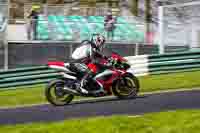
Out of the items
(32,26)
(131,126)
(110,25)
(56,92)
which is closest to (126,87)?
(56,92)

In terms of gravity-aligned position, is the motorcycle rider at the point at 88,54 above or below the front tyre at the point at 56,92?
above

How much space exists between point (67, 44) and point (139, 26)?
2.74 m

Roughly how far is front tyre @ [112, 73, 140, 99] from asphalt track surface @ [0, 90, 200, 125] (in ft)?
0.60

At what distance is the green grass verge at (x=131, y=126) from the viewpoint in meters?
8.22

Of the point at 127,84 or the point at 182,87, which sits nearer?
→ the point at 127,84

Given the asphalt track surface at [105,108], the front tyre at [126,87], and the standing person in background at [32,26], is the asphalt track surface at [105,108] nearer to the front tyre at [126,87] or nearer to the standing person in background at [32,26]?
the front tyre at [126,87]

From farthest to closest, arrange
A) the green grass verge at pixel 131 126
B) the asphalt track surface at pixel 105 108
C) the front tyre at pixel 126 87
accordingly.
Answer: the front tyre at pixel 126 87 → the asphalt track surface at pixel 105 108 → the green grass verge at pixel 131 126

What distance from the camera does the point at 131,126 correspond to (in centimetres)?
838

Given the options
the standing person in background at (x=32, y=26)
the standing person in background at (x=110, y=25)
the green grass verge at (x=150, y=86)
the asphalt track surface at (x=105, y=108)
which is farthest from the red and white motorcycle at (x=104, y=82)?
the standing person in background at (x=32, y=26)

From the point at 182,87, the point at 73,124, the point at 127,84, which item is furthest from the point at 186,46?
the point at 73,124

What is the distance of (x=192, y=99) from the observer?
39.7 feet

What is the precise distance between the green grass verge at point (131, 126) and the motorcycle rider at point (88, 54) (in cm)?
416

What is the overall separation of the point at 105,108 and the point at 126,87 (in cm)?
169

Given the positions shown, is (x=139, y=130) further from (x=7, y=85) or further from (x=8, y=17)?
(x=8, y=17)
